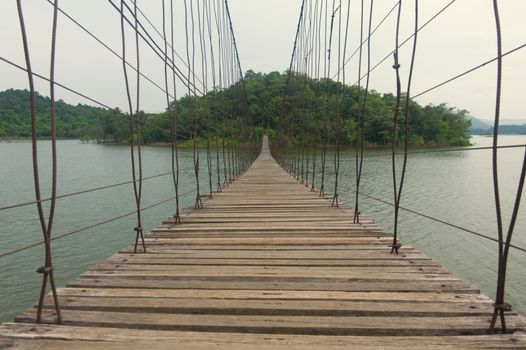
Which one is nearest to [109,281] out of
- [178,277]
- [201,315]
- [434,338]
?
[178,277]

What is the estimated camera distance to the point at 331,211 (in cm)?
353

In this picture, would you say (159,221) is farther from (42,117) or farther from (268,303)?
(42,117)

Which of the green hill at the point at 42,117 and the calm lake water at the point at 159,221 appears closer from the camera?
the calm lake water at the point at 159,221

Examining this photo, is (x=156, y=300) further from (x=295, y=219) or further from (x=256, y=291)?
(x=295, y=219)

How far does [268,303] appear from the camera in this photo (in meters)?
1.42

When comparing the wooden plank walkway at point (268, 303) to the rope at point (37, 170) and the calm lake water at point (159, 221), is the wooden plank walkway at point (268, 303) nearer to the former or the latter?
the rope at point (37, 170)

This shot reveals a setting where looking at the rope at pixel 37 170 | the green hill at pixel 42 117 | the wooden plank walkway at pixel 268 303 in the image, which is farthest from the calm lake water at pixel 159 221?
the green hill at pixel 42 117

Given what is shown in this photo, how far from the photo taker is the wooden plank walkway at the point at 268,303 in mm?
1147

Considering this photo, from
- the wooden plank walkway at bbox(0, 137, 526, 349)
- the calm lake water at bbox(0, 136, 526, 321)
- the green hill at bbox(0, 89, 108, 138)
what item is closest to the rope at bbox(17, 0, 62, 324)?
the wooden plank walkway at bbox(0, 137, 526, 349)

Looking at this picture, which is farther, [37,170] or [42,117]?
[42,117]

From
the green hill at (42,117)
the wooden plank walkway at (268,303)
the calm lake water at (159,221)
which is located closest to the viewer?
the wooden plank walkway at (268,303)

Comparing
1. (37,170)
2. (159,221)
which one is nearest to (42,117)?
(159,221)

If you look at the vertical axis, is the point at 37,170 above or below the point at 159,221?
above

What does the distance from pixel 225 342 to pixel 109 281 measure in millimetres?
806
